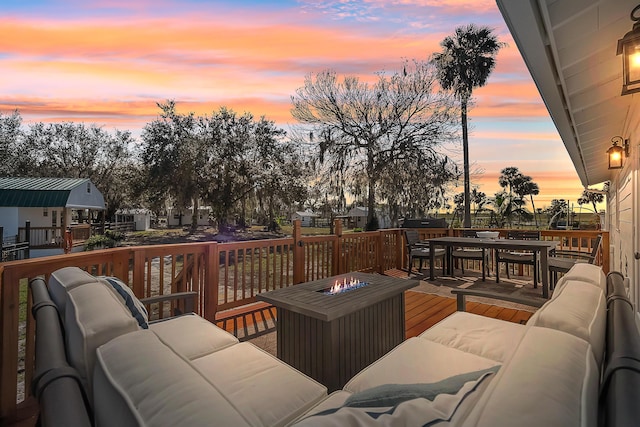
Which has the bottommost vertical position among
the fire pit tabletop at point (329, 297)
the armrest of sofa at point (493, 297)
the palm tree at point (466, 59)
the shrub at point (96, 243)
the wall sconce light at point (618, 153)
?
the shrub at point (96, 243)

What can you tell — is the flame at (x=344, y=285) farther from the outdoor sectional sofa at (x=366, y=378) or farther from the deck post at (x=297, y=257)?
the deck post at (x=297, y=257)

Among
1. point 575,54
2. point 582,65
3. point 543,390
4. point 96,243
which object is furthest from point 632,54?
point 96,243

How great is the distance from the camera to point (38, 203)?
1531cm

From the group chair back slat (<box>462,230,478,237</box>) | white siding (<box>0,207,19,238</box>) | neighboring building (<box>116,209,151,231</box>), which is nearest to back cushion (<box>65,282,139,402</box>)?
chair back slat (<box>462,230,478,237</box>)

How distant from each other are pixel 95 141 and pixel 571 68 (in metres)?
28.3

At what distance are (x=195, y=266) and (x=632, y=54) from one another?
3.73 meters

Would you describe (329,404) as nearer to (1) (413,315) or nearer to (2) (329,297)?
(2) (329,297)

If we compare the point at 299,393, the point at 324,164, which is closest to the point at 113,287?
the point at 299,393

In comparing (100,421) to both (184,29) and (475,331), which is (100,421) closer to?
(475,331)

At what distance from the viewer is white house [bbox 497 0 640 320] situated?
1.67m

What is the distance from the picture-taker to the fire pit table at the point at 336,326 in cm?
211

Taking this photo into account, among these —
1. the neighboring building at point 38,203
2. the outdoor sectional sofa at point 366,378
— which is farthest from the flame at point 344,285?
the neighboring building at point 38,203

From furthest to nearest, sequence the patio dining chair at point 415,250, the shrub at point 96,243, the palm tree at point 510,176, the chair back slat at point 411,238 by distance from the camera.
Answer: the palm tree at point 510,176 < the shrub at point 96,243 < the chair back slat at point 411,238 < the patio dining chair at point 415,250

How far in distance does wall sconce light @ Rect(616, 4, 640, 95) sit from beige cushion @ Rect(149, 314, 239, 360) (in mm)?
2655
